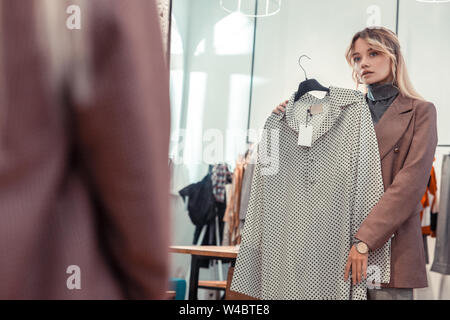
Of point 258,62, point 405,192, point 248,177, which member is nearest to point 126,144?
point 405,192

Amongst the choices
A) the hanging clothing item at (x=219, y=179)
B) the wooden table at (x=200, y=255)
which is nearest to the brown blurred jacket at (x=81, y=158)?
the wooden table at (x=200, y=255)

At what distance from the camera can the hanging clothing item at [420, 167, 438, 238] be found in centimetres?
364

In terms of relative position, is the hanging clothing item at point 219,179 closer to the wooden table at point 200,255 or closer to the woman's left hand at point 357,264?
the wooden table at point 200,255

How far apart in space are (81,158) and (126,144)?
4cm

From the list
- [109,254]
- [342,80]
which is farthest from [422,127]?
[109,254]

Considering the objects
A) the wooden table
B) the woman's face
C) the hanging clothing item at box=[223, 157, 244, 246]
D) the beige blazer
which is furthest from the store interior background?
the wooden table

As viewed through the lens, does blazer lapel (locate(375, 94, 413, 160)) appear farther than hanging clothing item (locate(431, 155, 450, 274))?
No

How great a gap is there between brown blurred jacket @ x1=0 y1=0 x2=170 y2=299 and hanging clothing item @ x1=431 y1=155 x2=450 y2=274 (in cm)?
Answer: 353

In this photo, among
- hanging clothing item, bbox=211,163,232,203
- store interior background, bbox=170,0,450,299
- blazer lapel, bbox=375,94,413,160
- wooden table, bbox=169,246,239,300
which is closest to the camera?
blazer lapel, bbox=375,94,413,160

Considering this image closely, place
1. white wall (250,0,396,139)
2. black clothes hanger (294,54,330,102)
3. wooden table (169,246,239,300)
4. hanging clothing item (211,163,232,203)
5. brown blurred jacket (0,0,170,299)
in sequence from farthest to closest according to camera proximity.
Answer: hanging clothing item (211,163,232,203), white wall (250,0,396,139), wooden table (169,246,239,300), black clothes hanger (294,54,330,102), brown blurred jacket (0,0,170,299)

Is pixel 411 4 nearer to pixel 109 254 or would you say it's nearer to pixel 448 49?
pixel 448 49

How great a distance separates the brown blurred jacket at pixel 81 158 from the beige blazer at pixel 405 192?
1.43m

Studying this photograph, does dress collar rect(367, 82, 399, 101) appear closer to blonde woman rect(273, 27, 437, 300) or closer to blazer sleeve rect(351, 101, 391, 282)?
blonde woman rect(273, 27, 437, 300)

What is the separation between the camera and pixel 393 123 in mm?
1793
